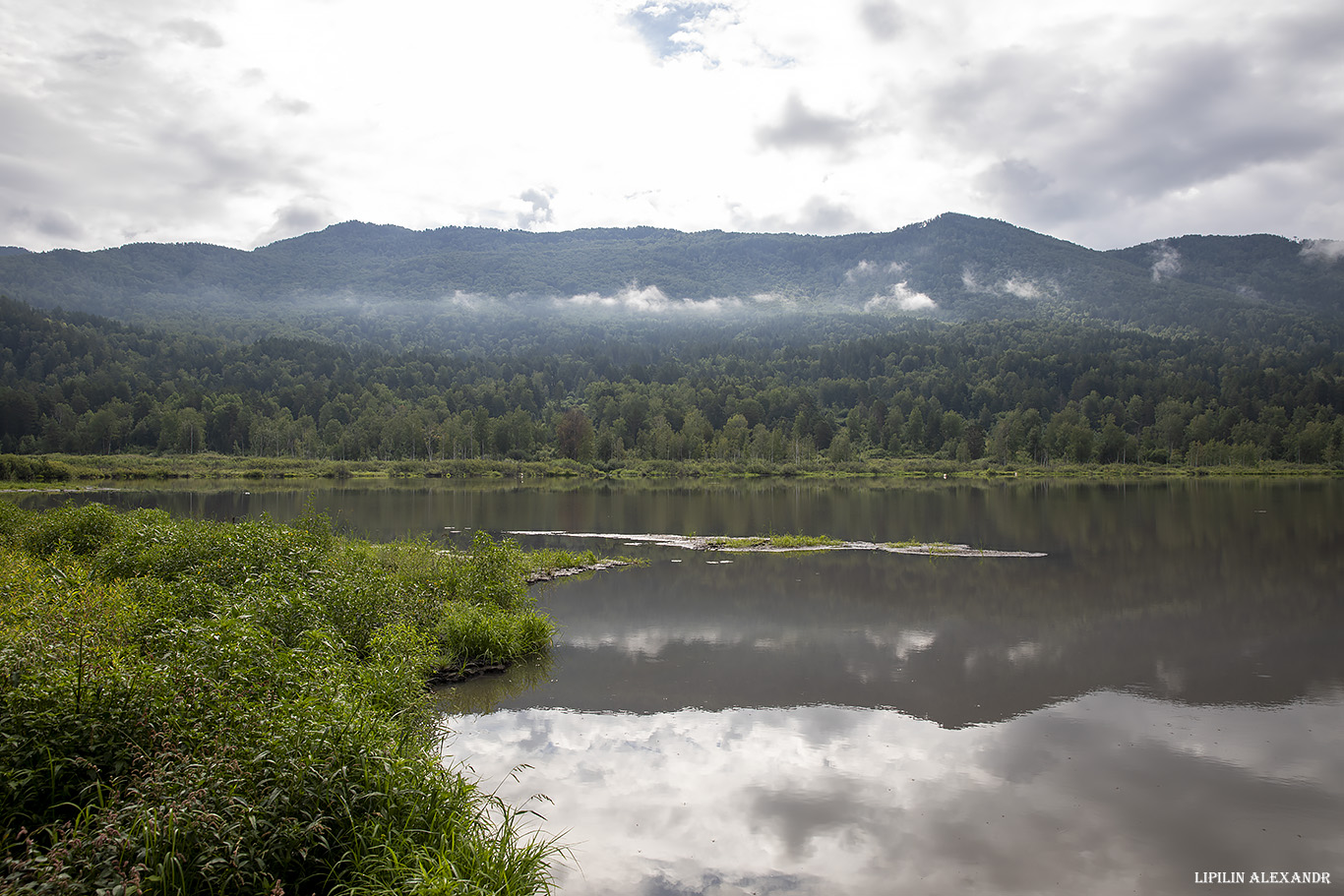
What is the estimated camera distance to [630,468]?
119m

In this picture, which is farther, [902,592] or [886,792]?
[902,592]

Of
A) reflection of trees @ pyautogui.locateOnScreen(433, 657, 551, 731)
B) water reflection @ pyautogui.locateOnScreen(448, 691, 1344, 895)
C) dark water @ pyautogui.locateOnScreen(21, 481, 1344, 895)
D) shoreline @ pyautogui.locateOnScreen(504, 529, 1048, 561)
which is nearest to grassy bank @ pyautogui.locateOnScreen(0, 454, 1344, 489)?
shoreline @ pyautogui.locateOnScreen(504, 529, 1048, 561)

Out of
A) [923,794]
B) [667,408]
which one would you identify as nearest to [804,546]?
[923,794]

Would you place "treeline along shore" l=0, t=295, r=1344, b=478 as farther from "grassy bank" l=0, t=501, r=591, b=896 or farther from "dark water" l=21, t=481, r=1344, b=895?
"grassy bank" l=0, t=501, r=591, b=896

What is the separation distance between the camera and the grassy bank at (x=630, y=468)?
102938 millimetres

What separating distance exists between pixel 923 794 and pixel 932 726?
8.59ft

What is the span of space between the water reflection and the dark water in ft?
0.12

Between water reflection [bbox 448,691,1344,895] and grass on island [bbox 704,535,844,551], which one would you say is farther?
grass on island [bbox 704,535,844,551]

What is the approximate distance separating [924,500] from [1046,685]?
48.6 m

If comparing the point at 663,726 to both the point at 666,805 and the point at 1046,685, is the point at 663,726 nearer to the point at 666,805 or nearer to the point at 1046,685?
the point at 666,805

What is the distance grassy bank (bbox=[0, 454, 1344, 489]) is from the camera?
102938 millimetres

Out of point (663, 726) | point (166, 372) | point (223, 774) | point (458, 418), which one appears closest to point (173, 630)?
point (223, 774)

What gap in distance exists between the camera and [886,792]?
998 cm

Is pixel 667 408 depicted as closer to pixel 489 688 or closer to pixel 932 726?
pixel 489 688
